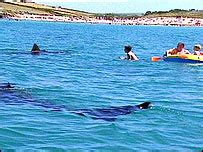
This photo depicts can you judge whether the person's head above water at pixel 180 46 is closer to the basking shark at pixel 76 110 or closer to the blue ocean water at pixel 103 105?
the blue ocean water at pixel 103 105

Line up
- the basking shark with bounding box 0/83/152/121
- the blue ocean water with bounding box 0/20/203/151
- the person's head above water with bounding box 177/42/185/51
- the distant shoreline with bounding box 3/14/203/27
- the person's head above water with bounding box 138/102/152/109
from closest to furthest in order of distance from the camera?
1. the blue ocean water with bounding box 0/20/203/151
2. the basking shark with bounding box 0/83/152/121
3. the person's head above water with bounding box 138/102/152/109
4. the person's head above water with bounding box 177/42/185/51
5. the distant shoreline with bounding box 3/14/203/27

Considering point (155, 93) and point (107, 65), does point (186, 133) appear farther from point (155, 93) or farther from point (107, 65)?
point (107, 65)

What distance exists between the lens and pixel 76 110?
15234 mm

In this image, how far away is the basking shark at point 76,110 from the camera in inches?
569

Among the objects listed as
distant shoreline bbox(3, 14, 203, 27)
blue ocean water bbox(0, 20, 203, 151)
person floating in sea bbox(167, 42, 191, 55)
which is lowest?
blue ocean water bbox(0, 20, 203, 151)

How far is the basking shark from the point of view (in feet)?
47.4

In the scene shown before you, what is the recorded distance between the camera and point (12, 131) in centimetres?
1249

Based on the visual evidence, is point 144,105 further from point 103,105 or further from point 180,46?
point 180,46

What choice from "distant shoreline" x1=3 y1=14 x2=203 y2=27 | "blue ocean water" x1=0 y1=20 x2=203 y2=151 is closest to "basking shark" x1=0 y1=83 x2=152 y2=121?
"blue ocean water" x1=0 y1=20 x2=203 y2=151

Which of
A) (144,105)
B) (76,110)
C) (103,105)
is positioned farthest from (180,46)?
(76,110)

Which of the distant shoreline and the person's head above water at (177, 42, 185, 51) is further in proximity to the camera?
the distant shoreline

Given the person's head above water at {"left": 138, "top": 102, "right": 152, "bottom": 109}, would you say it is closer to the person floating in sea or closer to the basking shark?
the basking shark

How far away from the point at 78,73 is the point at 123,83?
377 cm

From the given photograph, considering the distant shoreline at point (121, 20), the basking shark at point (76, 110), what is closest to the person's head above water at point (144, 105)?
the basking shark at point (76, 110)
